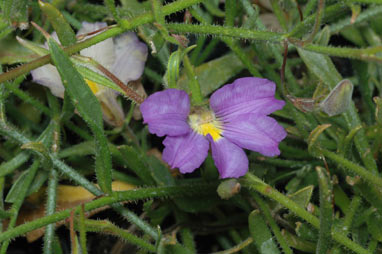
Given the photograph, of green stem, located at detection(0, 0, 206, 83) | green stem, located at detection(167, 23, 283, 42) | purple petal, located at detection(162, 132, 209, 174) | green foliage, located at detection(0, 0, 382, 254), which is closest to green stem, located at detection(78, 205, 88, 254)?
green foliage, located at detection(0, 0, 382, 254)

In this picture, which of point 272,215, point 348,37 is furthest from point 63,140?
point 348,37

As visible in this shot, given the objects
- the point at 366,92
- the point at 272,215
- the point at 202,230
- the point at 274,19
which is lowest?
the point at 202,230

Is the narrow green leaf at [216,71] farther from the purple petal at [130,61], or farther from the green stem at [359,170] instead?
the green stem at [359,170]

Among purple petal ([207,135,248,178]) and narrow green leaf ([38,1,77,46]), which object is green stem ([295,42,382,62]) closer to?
purple petal ([207,135,248,178])

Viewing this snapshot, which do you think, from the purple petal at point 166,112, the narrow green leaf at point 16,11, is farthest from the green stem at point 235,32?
the narrow green leaf at point 16,11

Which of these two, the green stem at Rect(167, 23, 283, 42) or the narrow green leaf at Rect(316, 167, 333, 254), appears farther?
the green stem at Rect(167, 23, 283, 42)

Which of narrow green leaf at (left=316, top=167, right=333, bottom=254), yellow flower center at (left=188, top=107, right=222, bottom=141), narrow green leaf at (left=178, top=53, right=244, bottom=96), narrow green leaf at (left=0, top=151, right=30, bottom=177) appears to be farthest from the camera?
narrow green leaf at (left=178, top=53, right=244, bottom=96)

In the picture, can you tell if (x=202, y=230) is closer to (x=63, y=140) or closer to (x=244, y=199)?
(x=244, y=199)
